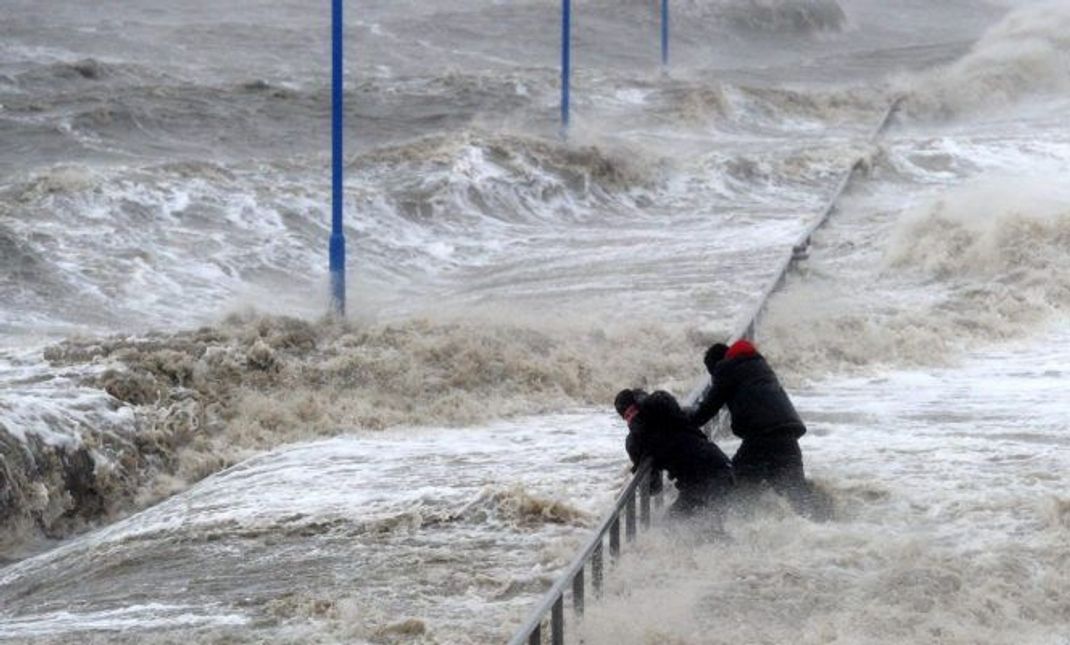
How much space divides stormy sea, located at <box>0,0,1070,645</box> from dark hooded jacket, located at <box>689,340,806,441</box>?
1.30 ft

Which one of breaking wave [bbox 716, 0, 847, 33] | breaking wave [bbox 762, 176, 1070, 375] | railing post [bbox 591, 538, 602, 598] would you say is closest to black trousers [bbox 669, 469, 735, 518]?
railing post [bbox 591, 538, 602, 598]

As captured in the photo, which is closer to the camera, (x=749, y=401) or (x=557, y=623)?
(x=557, y=623)

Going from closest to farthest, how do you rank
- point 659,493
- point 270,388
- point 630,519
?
point 630,519 → point 659,493 → point 270,388

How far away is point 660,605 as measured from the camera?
8219 mm

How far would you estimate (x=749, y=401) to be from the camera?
9.38 metres

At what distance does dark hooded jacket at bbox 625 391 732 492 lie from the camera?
904cm

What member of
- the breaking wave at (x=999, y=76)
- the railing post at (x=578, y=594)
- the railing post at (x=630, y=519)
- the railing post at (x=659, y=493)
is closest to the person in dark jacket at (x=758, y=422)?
the railing post at (x=659, y=493)

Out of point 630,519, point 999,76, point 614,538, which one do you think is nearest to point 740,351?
point 630,519

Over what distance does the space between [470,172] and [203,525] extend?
15.2 m

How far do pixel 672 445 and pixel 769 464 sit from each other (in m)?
0.59

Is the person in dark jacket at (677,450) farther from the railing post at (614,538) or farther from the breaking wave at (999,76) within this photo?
the breaking wave at (999,76)

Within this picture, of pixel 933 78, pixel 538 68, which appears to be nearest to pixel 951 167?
pixel 933 78

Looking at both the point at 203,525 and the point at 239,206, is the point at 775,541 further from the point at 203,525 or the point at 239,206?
the point at 239,206

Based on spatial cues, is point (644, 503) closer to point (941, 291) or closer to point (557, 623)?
point (557, 623)
